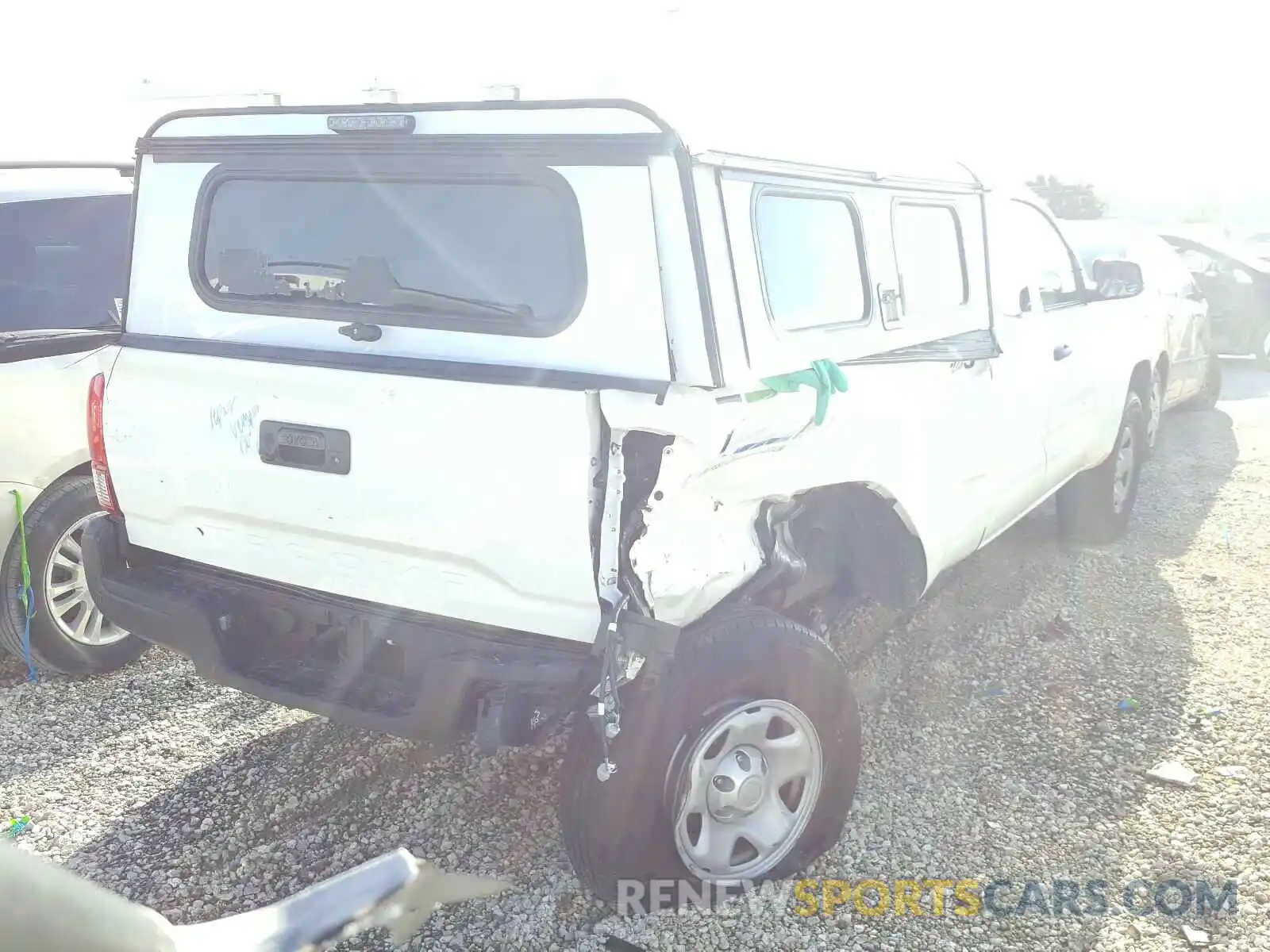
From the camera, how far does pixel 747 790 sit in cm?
281

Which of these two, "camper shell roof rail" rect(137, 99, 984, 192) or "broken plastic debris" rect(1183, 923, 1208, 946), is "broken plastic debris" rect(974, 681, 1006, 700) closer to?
"broken plastic debris" rect(1183, 923, 1208, 946)

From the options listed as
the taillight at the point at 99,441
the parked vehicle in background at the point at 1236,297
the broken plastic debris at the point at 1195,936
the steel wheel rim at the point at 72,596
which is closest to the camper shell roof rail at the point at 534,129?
the taillight at the point at 99,441

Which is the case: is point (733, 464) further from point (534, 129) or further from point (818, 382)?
point (534, 129)

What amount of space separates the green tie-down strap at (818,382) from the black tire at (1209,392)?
711 cm

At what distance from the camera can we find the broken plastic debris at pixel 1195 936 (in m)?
2.79

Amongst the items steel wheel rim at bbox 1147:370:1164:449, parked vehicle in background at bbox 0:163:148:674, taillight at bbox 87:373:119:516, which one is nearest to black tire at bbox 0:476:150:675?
parked vehicle in background at bbox 0:163:148:674

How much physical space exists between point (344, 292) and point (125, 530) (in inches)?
41.0

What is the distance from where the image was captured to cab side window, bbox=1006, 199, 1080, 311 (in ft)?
14.6

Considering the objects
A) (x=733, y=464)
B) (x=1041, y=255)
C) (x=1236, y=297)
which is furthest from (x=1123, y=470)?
(x=1236, y=297)

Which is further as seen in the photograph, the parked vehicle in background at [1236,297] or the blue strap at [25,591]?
the parked vehicle in background at [1236,297]

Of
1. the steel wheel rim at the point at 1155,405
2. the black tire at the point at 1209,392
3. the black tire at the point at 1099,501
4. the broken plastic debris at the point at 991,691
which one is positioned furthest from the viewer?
the black tire at the point at 1209,392

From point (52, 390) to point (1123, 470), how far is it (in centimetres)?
512

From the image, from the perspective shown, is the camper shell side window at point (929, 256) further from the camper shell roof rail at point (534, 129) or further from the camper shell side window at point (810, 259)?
the camper shell side window at point (810, 259)

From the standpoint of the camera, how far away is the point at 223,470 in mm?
2961
